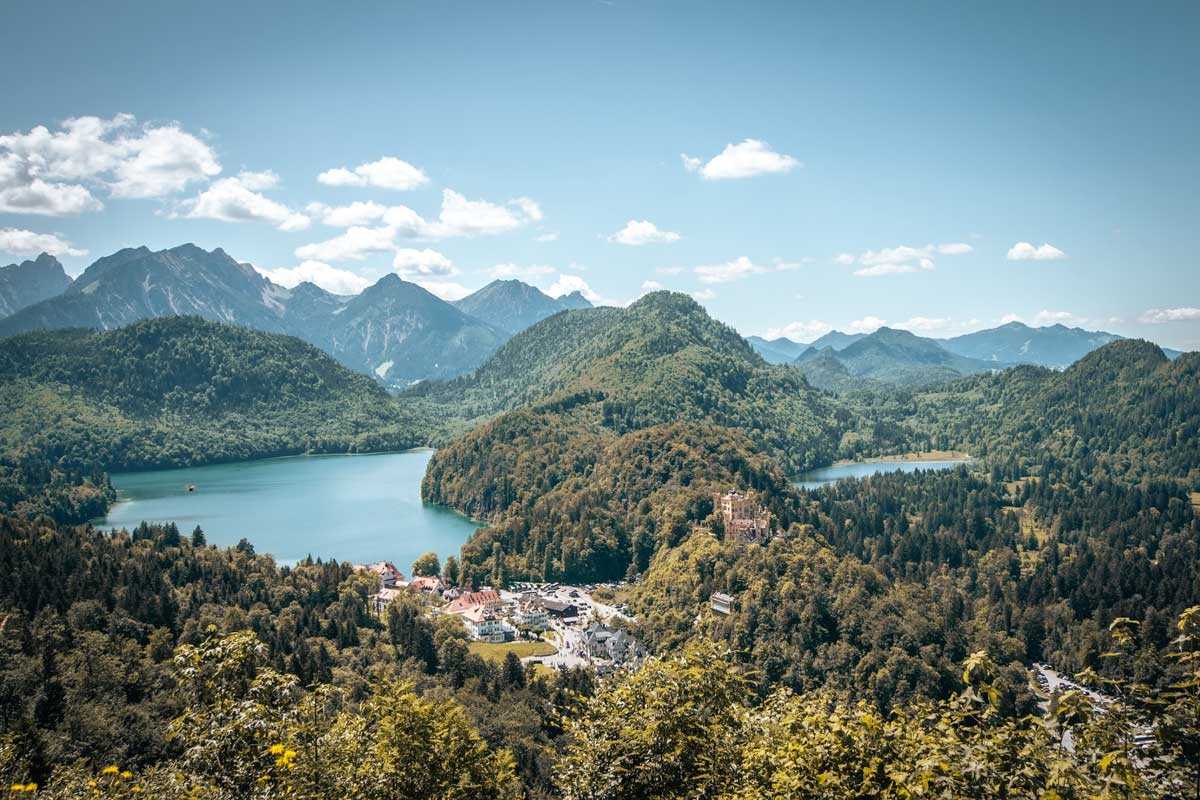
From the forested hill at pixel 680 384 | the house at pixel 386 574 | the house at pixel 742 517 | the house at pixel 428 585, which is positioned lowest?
the house at pixel 428 585

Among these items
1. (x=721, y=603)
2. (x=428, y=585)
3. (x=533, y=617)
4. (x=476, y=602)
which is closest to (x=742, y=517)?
(x=721, y=603)

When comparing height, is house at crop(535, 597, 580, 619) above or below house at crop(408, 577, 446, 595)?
below

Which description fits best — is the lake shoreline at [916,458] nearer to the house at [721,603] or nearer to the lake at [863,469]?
the lake at [863,469]

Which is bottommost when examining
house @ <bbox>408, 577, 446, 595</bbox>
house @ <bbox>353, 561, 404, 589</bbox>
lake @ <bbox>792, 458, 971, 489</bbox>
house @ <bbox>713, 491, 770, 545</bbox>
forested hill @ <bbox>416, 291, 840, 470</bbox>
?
lake @ <bbox>792, 458, 971, 489</bbox>

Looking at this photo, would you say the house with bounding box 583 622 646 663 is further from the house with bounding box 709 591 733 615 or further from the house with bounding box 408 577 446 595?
the house with bounding box 408 577 446 595

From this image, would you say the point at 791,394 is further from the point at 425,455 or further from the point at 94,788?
the point at 94,788

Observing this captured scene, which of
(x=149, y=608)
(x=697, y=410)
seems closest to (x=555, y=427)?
(x=697, y=410)

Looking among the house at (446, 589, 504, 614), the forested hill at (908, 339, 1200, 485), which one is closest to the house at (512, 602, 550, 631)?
the house at (446, 589, 504, 614)

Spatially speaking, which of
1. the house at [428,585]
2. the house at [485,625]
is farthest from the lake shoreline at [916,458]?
the house at [485,625]
